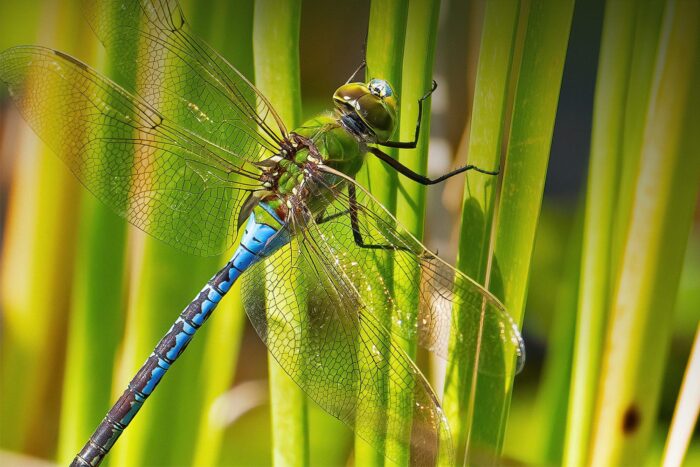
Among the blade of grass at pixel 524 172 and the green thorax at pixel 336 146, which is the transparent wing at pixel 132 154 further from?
the blade of grass at pixel 524 172

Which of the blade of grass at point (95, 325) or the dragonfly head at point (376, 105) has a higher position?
the dragonfly head at point (376, 105)

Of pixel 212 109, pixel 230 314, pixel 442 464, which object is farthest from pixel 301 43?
pixel 442 464

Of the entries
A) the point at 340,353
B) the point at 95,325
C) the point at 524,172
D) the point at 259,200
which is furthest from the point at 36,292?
the point at 524,172

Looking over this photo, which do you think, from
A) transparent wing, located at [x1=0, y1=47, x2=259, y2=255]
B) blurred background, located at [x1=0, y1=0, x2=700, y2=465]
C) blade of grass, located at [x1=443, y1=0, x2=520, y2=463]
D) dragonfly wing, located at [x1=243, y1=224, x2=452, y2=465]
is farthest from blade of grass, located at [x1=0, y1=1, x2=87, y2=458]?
blade of grass, located at [x1=443, y1=0, x2=520, y2=463]

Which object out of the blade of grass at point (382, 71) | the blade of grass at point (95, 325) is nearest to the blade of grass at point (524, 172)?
the blade of grass at point (382, 71)

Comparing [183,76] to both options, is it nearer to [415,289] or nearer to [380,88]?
[380,88]
